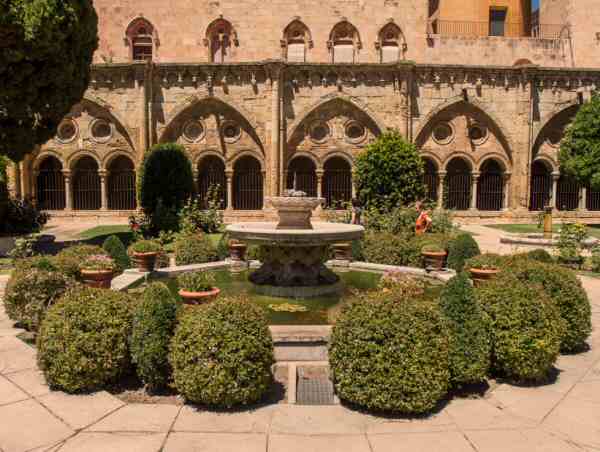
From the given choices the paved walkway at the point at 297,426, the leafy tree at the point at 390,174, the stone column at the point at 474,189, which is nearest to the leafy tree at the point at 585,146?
the stone column at the point at 474,189

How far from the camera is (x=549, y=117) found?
2367cm

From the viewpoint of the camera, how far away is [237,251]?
460 inches

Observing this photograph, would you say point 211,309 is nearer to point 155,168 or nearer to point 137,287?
point 137,287

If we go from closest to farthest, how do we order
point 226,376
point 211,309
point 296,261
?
point 226,376 → point 211,309 → point 296,261

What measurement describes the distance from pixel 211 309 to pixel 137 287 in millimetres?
4938

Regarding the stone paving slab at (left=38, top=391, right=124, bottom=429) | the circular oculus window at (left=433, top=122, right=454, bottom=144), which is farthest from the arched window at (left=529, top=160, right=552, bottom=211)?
the stone paving slab at (left=38, top=391, right=124, bottom=429)

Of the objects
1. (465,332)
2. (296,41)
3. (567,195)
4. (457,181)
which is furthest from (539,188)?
(465,332)

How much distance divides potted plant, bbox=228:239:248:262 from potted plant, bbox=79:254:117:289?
363 centimetres

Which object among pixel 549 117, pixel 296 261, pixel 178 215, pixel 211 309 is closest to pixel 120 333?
pixel 211 309

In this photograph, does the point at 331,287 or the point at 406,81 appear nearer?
the point at 331,287

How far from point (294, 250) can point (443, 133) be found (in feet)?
57.7

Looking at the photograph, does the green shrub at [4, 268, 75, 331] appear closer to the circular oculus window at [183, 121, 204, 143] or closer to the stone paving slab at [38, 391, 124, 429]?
the stone paving slab at [38, 391, 124, 429]

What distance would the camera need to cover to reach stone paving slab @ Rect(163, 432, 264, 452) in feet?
13.3

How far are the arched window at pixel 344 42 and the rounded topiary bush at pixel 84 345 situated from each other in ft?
81.1
